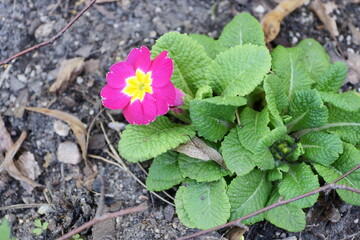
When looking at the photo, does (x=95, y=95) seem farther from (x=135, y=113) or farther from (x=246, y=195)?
(x=246, y=195)

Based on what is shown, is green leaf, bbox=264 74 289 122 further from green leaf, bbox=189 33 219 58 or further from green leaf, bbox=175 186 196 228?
green leaf, bbox=175 186 196 228

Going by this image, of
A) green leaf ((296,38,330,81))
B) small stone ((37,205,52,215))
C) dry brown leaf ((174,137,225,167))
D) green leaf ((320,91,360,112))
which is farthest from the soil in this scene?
green leaf ((320,91,360,112))

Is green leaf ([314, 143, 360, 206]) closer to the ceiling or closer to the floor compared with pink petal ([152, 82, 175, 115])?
closer to the floor

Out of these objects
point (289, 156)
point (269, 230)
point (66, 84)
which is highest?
point (66, 84)

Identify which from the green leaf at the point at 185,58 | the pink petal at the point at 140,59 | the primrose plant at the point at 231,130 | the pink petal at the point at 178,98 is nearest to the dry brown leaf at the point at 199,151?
the primrose plant at the point at 231,130

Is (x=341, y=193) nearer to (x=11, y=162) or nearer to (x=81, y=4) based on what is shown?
(x=11, y=162)

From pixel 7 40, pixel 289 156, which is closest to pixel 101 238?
pixel 289 156
